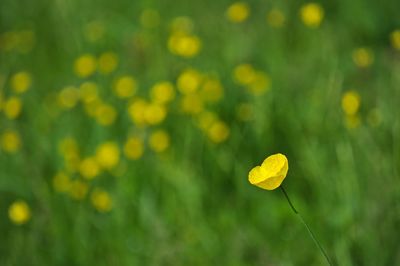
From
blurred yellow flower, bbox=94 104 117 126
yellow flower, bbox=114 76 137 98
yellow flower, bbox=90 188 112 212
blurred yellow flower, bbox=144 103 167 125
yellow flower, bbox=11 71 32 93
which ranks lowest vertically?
yellow flower, bbox=11 71 32 93

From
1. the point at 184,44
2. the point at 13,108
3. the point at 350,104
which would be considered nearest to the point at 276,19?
the point at 184,44

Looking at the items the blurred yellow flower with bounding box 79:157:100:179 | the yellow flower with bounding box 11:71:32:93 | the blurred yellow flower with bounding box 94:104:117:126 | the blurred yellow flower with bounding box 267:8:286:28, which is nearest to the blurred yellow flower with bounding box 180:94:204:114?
the blurred yellow flower with bounding box 94:104:117:126

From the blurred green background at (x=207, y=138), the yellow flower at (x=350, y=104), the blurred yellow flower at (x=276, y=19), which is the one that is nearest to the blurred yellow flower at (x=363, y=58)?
the blurred green background at (x=207, y=138)

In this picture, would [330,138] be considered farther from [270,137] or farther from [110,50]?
[110,50]

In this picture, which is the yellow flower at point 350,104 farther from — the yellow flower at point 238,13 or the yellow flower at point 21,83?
the yellow flower at point 21,83

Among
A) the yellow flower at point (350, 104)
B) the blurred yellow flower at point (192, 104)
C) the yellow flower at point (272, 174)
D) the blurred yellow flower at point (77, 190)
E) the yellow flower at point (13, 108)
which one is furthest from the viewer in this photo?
the yellow flower at point (13, 108)

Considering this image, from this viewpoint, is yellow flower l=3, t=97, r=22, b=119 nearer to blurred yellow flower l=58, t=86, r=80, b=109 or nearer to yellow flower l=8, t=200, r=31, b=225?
blurred yellow flower l=58, t=86, r=80, b=109

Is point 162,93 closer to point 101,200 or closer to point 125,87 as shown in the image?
point 125,87
